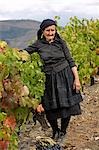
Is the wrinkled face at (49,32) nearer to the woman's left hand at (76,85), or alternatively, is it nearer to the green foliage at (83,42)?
the woman's left hand at (76,85)

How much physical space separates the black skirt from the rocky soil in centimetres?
58

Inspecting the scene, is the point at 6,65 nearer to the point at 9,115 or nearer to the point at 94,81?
the point at 9,115

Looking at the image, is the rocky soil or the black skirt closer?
the black skirt

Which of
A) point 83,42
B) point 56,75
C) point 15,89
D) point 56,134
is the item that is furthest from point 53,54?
point 83,42

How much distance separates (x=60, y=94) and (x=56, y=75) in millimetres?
246

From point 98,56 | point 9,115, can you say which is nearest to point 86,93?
point 98,56

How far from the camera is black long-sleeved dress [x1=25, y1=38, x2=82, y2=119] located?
20.7 ft

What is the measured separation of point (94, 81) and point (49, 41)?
7.05 meters

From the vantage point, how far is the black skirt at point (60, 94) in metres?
6.33

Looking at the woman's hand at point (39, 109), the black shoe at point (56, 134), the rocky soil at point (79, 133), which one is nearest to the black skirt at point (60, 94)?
the woman's hand at point (39, 109)

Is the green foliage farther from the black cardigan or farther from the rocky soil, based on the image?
the black cardigan

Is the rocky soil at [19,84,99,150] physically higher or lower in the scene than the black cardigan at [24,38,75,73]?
lower

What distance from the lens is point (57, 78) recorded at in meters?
6.35

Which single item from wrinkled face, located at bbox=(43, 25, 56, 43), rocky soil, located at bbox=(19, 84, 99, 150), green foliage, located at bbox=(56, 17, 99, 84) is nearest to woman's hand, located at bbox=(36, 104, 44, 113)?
rocky soil, located at bbox=(19, 84, 99, 150)
